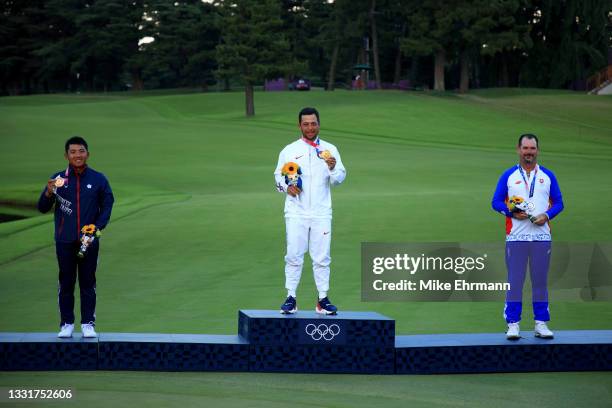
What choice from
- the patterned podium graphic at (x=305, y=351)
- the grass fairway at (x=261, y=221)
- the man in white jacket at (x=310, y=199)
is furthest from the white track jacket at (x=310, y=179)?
the grass fairway at (x=261, y=221)

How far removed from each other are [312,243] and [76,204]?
238cm

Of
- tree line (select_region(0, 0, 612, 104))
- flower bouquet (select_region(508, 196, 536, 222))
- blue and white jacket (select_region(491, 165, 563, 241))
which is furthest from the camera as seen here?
tree line (select_region(0, 0, 612, 104))

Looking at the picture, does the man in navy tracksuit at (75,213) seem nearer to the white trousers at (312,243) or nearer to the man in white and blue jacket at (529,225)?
the white trousers at (312,243)

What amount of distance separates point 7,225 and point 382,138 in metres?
32.8

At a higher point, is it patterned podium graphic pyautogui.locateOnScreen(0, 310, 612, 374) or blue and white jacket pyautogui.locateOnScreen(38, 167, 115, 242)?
blue and white jacket pyautogui.locateOnScreen(38, 167, 115, 242)

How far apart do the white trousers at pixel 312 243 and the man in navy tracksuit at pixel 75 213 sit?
1.89 meters

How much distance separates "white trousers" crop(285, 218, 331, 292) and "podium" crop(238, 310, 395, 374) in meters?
0.43

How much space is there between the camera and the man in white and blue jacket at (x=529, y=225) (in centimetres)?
990

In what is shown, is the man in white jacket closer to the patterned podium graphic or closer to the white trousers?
the white trousers

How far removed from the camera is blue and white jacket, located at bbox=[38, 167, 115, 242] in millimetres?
9758

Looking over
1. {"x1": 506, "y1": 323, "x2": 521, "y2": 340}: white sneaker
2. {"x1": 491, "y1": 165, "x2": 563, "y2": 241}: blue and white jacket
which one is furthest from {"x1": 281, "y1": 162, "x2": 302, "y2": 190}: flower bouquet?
{"x1": 506, "y1": 323, "x2": 521, "y2": 340}: white sneaker

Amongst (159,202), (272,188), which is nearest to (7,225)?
(159,202)

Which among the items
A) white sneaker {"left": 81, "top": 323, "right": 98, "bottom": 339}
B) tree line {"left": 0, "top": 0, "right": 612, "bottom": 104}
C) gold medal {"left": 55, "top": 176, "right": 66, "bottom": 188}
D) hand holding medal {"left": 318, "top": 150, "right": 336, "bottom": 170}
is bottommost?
white sneaker {"left": 81, "top": 323, "right": 98, "bottom": 339}

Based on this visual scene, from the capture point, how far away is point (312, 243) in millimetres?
9734
